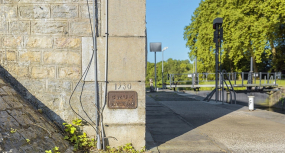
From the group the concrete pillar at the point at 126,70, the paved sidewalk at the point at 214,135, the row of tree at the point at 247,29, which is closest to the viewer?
the concrete pillar at the point at 126,70

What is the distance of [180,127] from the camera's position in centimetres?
602

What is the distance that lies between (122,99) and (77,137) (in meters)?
0.88

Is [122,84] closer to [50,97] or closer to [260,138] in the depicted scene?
[50,97]

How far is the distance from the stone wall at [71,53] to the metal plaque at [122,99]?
6 centimetres

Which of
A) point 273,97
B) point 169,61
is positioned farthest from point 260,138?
point 169,61

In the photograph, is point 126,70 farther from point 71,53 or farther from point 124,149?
point 124,149

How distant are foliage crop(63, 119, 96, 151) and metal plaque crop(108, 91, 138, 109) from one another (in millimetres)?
571

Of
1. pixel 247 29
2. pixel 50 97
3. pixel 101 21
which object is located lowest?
pixel 50 97

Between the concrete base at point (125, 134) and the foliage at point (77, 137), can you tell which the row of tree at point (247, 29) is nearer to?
the concrete base at point (125, 134)

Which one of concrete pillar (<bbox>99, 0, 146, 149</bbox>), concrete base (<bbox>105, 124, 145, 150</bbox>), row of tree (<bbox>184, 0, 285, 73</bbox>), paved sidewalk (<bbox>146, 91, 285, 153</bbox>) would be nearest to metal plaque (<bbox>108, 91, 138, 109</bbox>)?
concrete pillar (<bbox>99, 0, 146, 149</bbox>)

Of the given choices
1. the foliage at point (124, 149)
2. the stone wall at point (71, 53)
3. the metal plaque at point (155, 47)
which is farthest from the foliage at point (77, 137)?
the metal plaque at point (155, 47)

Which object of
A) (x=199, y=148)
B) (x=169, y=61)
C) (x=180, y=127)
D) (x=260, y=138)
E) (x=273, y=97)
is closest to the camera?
(x=199, y=148)

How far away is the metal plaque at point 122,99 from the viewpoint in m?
3.91

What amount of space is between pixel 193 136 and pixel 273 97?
66.6 feet
